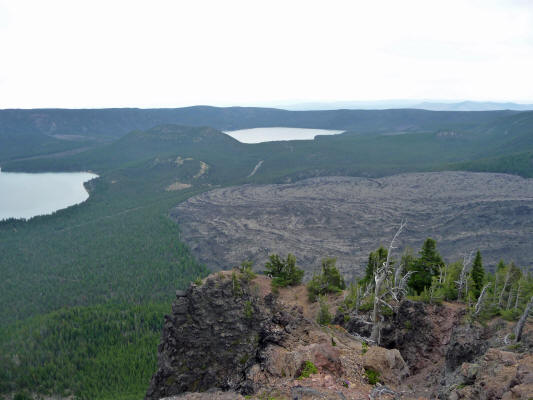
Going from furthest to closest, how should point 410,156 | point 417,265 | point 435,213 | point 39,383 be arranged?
point 410,156
point 435,213
point 39,383
point 417,265

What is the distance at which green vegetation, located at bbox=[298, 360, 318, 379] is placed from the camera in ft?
48.6

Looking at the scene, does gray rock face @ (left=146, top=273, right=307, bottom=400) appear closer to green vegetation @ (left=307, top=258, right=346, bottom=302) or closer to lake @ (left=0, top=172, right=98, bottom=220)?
green vegetation @ (left=307, top=258, right=346, bottom=302)

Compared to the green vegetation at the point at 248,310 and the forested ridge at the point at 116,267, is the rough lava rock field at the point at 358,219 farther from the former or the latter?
the green vegetation at the point at 248,310

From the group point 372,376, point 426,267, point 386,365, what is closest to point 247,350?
point 372,376

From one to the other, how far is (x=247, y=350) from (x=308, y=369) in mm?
6986

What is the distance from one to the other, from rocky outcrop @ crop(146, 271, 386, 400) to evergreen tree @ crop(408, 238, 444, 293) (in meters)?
10.8

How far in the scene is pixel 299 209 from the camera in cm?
9306

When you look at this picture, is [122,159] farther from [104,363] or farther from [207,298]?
[207,298]

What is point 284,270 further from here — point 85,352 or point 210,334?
point 85,352

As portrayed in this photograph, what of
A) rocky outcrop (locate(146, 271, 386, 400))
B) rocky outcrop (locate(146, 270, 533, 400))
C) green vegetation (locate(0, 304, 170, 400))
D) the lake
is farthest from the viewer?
the lake

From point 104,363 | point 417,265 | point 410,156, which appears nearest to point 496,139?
point 410,156

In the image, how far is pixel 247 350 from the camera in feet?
69.6

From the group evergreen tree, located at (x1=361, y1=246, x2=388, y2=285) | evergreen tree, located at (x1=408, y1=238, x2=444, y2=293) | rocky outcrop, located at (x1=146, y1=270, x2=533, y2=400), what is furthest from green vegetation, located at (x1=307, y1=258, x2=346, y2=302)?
evergreen tree, located at (x1=408, y1=238, x2=444, y2=293)

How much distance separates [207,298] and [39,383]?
93.6 feet
